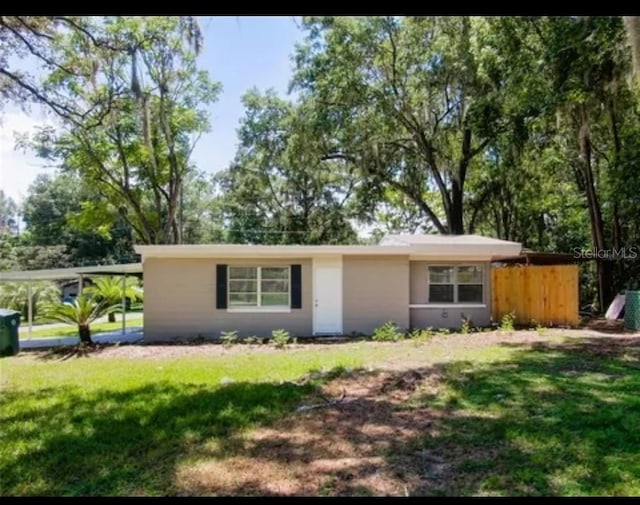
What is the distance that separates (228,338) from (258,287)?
1743 millimetres

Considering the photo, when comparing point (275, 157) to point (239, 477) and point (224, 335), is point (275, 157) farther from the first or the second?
point (239, 477)

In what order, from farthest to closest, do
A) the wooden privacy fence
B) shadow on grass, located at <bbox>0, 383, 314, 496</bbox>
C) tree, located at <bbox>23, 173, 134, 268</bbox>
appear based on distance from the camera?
tree, located at <bbox>23, 173, 134, 268</bbox>, the wooden privacy fence, shadow on grass, located at <bbox>0, 383, 314, 496</bbox>

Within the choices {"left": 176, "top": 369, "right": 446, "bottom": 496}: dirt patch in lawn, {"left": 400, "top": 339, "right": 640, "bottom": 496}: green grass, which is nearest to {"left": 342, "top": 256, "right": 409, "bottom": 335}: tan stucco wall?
{"left": 400, "top": 339, "right": 640, "bottom": 496}: green grass

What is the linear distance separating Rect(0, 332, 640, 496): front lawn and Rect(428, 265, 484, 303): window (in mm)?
4859

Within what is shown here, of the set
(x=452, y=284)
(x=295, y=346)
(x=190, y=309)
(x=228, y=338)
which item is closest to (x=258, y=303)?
(x=228, y=338)

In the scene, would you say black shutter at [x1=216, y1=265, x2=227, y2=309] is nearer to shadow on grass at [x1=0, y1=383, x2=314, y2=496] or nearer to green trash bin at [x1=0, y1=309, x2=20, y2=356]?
green trash bin at [x1=0, y1=309, x2=20, y2=356]

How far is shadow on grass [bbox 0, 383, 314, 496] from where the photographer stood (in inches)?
146

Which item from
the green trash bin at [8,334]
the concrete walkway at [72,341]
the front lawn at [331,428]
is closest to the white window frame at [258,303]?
the concrete walkway at [72,341]

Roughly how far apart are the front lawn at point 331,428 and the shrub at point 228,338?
2.80m

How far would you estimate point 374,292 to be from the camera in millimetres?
12742

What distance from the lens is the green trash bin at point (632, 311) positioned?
39.9 ft

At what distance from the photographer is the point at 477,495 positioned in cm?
329

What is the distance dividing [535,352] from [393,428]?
5305 mm
